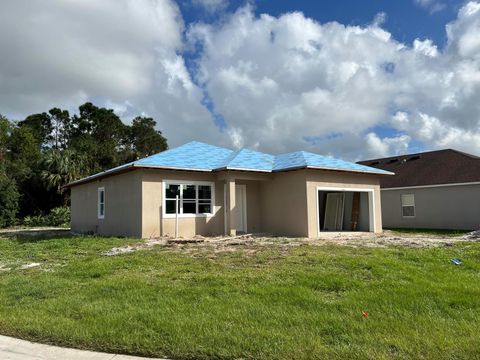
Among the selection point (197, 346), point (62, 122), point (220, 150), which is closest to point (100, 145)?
point (62, 122)

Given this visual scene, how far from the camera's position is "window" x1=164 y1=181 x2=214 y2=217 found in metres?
17.2

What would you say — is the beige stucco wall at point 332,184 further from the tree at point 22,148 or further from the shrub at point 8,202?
the tree at point 22,148

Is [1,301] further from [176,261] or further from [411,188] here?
[411,188]

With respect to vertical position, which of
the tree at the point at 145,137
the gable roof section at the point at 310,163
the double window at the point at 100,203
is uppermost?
the tree at the point at 145,137

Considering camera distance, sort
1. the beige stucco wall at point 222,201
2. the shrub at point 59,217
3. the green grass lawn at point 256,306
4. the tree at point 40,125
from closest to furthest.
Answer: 1. the green grass lawn at point 256,306
2. the beige stucco wall at point 222,201
3. the shrub at point 59,217
4. the tree at point 40,125

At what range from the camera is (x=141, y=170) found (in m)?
16.6

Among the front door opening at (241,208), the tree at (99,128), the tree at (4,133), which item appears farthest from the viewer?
the tree at (99,128)

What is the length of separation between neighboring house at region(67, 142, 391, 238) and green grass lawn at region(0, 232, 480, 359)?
623 centimetres

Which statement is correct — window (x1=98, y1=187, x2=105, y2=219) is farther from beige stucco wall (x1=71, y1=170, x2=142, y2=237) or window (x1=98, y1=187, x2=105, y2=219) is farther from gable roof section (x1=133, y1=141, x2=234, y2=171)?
gable roof section (x1=133, y1=141, x2=234, y2=171)

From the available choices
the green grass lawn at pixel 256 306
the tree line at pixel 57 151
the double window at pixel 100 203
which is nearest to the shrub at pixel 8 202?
the tree line at pixel 57 151

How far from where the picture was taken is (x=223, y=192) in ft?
61.1

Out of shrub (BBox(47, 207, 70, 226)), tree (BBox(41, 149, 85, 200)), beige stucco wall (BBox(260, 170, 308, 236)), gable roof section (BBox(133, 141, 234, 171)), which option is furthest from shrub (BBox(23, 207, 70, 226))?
beige stucco wall (BBox(260, 170, 308, 236))

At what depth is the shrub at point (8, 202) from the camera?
32.0m

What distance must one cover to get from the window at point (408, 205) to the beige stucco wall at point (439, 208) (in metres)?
0.22
